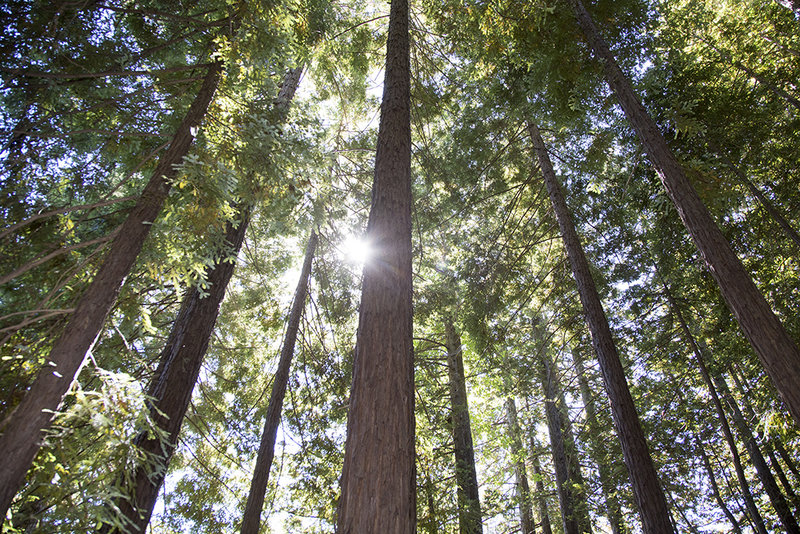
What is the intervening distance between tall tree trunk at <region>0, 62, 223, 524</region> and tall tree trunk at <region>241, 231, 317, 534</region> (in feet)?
17.2

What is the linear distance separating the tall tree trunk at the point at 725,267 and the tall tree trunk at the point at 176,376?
5.73m

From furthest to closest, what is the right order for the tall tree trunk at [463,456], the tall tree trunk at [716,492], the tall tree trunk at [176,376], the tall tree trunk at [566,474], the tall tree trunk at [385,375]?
the tall tree trunk at [716,492] < the tall tree trunk at [566,474] < the tall tree trunk at [463,456] < the tall tree trunk at [176,376] < the tall tree trunk at [385,375]

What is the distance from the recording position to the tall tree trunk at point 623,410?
5395mm

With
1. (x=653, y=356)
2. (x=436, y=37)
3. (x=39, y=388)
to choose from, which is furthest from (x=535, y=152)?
(x=39, y=388)

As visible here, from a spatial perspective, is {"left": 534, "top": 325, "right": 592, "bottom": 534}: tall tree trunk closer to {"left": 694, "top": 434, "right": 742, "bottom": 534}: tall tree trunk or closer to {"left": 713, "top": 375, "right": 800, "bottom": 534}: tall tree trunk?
{"left": 694, "top": 434, "right": 742, "bottom": 534}: tall tree trunk

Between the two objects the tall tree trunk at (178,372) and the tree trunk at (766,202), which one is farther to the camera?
the tree trunk at (766,202)

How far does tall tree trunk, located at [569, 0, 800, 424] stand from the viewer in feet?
12.7

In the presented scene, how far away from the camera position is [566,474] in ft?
36.1

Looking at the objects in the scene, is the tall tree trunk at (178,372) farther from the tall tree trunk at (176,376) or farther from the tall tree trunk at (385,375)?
the tall tree trunk at (385,375)

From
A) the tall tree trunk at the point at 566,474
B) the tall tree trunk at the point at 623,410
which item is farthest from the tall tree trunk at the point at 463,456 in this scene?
the tall tree trunk at the point at 623,410

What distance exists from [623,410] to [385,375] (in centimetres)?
530

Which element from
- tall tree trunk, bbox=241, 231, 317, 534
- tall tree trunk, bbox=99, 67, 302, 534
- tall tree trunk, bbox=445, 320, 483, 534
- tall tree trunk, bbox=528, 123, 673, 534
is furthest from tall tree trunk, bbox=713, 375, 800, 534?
tall tree trunk, bbox=99, 67, 302, 534

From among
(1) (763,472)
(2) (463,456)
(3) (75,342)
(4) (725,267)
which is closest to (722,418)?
(1) (763,472)

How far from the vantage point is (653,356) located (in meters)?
10.8
